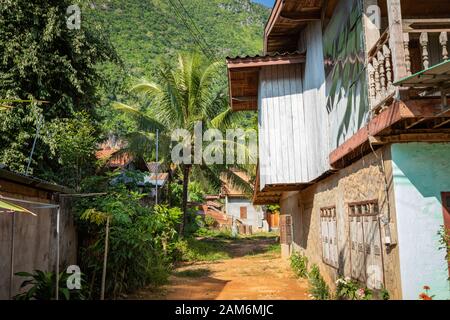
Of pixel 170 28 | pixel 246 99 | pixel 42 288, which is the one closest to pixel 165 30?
pixel 170 28

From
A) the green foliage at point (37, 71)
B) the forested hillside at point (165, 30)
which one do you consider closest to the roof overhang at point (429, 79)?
the green foliage at point (37, 71)

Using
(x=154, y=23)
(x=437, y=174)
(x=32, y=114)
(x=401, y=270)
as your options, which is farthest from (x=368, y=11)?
(x=154, y=23)

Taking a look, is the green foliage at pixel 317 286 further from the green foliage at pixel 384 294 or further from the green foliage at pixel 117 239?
the green foliage at pixel 117 239

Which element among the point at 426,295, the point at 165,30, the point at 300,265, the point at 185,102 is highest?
the point at 165,30

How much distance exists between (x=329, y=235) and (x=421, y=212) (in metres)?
3.75

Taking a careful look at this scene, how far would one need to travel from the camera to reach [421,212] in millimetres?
4793

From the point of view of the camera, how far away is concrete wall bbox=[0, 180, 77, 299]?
5.92 metres

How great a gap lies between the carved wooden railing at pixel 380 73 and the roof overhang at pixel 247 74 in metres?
3.94

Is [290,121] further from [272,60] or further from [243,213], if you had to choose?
[243,213]

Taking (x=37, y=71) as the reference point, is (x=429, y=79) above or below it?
below

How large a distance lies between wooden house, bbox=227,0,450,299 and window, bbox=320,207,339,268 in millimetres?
22

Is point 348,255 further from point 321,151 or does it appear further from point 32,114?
point 32,114

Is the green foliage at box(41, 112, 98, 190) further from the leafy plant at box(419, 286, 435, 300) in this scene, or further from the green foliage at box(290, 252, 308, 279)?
the leafy plant at box(419, 286, 435, 300)

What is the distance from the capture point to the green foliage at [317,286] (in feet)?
26.8
